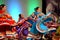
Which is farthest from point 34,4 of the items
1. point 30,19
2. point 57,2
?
point 30,19

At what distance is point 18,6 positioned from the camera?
744cm

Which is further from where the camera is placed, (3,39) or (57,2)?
(57,2)

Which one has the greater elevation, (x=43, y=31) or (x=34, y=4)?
(x=34, y=4)

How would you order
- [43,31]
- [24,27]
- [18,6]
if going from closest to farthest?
[43,31] → [24,27] → [18,6]

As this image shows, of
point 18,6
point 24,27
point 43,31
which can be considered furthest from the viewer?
point 18,6

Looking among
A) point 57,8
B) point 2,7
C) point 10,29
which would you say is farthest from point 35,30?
point 57,8

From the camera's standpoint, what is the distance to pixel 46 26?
3906 millimetres

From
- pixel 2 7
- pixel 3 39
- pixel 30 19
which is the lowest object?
pixel 3 39

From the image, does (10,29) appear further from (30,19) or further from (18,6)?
(18,6)

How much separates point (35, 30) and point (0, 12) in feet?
3.15

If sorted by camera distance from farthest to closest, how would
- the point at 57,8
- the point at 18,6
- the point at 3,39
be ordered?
the point at 18,6
the point at 57,8
the point at 3,39

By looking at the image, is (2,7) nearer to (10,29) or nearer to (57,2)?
(10,29)

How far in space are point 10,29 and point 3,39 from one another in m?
0.26

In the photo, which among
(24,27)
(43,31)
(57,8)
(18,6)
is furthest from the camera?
(18,6)
